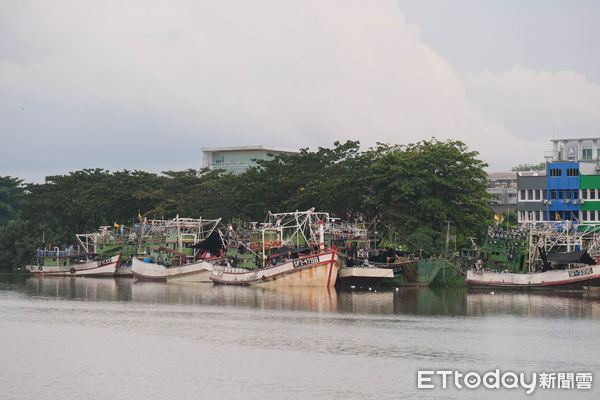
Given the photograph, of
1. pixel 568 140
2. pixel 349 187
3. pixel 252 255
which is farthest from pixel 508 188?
pixel 252 255

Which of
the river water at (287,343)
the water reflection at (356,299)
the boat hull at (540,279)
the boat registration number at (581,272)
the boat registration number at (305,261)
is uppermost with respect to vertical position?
the boat registration number at (305,261)

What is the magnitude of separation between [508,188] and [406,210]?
247 ft

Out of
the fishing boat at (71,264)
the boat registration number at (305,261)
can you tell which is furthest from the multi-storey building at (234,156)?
the boat registration number at (305,261)

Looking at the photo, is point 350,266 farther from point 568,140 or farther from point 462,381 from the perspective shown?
point 568,140

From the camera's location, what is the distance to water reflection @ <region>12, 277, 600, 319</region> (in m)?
59.3

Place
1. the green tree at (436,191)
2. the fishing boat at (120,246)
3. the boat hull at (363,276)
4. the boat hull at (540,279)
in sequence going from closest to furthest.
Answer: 1. the boat hull at (540,279)
2. the boat hull at (363,276)
3. the green tree at (436,191)
4. the fishing boat at (120,246)

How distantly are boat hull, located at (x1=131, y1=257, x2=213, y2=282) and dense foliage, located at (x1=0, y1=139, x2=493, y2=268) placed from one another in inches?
445

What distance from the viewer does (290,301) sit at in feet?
214

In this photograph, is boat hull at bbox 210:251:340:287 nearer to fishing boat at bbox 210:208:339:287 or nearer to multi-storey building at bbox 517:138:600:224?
fishing boat at bbox 210:208:339:287

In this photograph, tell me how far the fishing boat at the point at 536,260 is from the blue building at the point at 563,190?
16.0m

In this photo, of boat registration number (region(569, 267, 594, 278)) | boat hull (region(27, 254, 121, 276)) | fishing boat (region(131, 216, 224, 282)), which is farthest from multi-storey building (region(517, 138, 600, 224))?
boat hull (region(27, 254, 121, 276))

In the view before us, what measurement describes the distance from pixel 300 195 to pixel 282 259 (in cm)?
1547

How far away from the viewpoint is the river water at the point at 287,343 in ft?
118

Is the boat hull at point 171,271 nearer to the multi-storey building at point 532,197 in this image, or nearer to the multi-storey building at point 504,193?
the multi-storey building at point 532,197
